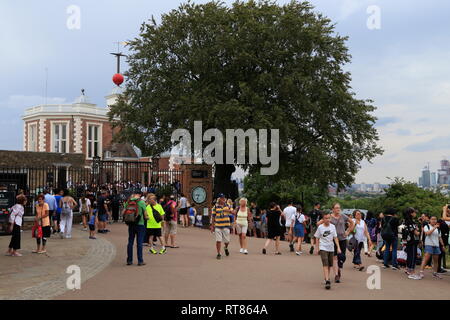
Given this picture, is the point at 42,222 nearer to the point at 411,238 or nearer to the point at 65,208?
the point at 65,208

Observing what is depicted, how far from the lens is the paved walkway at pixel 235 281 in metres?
9.42

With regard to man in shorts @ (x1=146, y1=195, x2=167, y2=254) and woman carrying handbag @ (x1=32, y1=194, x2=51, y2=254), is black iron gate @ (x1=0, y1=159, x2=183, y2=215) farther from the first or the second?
man in shorts @ (x1=146, y1=195, x2=167, y2=254)

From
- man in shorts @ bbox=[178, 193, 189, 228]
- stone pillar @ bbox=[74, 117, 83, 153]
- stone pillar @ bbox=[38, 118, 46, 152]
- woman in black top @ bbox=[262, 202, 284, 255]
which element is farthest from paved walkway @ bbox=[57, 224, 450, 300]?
stone pillar @ bbox=[38, 118, 46, 152]

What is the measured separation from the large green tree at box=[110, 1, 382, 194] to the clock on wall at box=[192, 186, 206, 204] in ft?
11.8

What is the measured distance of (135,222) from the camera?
12711 millimetres

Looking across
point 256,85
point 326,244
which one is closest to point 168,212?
point 326,244

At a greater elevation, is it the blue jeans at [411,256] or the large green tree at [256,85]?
the large green tree at [256,85]

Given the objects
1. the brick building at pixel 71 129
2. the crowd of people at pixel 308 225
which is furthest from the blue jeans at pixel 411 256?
the brick building at pixel 71 129

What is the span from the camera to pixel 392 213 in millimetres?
13484

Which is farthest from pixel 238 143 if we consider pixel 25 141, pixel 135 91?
pixel 25 141

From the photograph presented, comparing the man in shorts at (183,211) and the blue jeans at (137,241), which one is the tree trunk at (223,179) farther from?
the blue jeans at (137,241)

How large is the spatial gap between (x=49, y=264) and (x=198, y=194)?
49.8ft

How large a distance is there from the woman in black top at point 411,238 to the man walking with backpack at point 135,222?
22.4 feet
